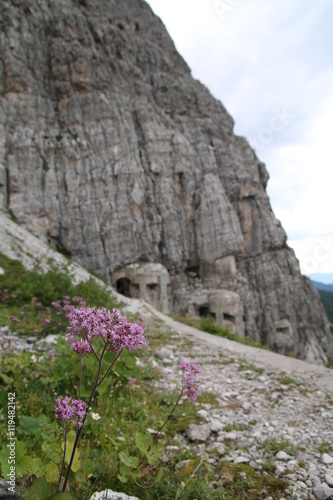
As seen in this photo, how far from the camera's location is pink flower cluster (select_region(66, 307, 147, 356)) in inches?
72.3

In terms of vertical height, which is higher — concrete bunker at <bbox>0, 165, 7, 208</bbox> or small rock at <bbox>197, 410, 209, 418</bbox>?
concrete bunker at <bbox>0, 165, 7, 208</bbox>

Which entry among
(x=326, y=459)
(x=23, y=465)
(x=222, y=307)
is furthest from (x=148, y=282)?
(x=23, y=465)

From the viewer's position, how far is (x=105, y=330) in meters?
1.84

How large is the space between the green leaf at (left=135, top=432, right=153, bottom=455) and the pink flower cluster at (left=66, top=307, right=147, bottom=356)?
1122 millimetres

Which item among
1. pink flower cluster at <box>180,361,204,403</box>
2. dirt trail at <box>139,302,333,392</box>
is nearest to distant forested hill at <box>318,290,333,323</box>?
dirt trail at <box>139,302,333,392</box>

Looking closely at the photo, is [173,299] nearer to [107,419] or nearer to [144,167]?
[144,167]

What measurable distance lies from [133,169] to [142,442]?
30172mm

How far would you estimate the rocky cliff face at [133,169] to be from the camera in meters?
27.7

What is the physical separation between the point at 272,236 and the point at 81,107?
27293mm

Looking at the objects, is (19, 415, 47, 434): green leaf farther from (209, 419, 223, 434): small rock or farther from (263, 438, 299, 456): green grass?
(263, 438, 299, 456): green grass

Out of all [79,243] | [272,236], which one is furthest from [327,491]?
[272,236]

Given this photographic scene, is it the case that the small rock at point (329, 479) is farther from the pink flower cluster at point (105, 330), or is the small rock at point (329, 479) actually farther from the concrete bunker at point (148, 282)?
the concrete bunker at point (148, 282)

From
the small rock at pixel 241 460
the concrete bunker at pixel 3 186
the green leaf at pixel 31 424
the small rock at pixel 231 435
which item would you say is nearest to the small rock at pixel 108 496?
the green leaf at pixel 31 424

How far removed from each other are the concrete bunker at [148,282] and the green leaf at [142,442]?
24075mm
